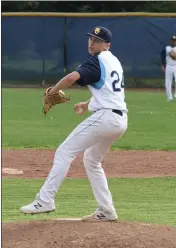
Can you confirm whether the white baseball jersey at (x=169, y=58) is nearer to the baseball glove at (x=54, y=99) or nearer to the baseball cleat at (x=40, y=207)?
the baseball glove at (x=54, y=99)

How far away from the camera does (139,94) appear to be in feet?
94.6

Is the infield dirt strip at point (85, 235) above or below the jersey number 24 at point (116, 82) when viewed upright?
below

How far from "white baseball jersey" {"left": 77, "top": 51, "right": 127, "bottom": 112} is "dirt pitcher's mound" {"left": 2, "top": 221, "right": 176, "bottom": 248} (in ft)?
3.57

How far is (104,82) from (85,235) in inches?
54.2

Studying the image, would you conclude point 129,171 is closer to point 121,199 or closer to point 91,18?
point 121,199

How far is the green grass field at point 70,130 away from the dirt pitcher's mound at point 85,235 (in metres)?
0.91

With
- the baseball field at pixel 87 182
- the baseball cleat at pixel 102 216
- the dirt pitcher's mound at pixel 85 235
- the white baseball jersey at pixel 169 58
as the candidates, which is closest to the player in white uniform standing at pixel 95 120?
the dirt pitcher's mound at pixel 85 235

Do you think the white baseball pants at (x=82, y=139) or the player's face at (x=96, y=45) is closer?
the white baseball pants at (x=82, y=139)

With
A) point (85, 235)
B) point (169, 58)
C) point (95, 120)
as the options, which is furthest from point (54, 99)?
point (169, 58)

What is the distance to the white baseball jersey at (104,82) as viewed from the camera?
22.0ft

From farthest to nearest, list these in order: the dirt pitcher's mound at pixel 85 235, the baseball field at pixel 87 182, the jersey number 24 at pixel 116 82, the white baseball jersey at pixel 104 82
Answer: the jersey number 24 at pixel 116 82 → the white baseball jersey at pixel 104 82 → the baseball field at pixel 87 182 → the dirt pitcher's mound at pixel 85 235

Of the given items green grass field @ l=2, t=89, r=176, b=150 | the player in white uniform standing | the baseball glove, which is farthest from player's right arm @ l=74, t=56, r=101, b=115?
green grass field @ l=2, t=89, r=176, b=150

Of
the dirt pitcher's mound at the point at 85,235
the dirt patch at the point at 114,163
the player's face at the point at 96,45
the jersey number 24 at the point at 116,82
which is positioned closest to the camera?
the dirt pitcher's mound at the point at 85,235

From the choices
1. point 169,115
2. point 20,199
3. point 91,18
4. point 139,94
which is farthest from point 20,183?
point 91,18
